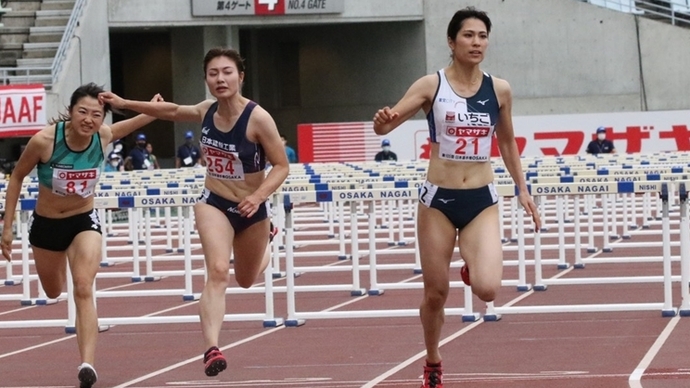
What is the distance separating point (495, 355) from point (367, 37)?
36576 mm

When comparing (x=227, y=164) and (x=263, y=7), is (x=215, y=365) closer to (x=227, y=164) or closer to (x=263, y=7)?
(x=227, y=164)

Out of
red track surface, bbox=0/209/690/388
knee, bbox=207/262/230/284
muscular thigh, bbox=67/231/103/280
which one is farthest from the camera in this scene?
muscular thigh, bbox=67/231/103/280

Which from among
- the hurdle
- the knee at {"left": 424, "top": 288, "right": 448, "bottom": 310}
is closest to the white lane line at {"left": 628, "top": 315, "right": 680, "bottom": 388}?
the hurdle

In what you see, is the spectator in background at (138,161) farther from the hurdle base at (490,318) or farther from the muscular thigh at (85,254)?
the muscular thigh at (85,254)

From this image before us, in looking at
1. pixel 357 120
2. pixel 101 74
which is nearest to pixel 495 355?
pixel 101 74

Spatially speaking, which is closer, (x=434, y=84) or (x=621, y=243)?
(x=434, y=84)

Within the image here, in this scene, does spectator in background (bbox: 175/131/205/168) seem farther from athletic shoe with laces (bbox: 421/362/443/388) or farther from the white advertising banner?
athletic shoe with laces (bbox: 421/362/443/388)

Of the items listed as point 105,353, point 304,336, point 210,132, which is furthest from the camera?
point 304,336

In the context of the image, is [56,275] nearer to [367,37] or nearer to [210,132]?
[210,132]

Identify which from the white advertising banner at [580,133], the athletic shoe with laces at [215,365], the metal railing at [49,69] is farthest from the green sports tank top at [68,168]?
the metal railing at [49,69]

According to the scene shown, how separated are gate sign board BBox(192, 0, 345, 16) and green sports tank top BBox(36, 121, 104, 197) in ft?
105

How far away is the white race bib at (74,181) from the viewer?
9.02 meters

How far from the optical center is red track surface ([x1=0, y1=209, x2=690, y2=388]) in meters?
8.83

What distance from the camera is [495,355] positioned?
32.2 feet
